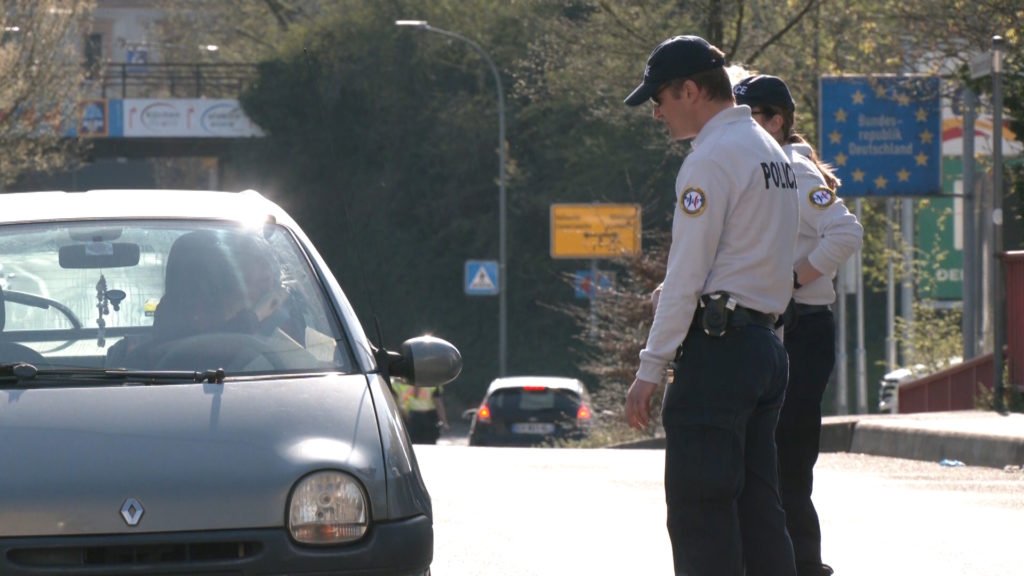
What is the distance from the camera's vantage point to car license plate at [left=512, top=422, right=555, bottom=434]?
24734 millimetres

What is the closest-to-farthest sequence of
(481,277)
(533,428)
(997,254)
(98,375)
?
1. (98,375)
2. (997,254)
3. (533,428)
4. (481,277)

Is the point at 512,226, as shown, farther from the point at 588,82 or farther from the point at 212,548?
the point at 212,548

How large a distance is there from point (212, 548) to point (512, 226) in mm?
43353

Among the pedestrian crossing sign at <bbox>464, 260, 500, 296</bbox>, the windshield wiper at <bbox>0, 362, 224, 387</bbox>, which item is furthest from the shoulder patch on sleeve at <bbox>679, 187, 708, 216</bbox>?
the pedestrian crossing sign at <bbox>464, 260, 500, 296</bbox>

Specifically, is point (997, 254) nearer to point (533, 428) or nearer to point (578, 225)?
point (533, 428)

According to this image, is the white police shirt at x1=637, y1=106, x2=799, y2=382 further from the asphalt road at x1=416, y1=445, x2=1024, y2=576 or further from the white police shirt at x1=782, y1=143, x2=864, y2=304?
the asphalt road at x1=416, y1=445, x2=1024, y2=576

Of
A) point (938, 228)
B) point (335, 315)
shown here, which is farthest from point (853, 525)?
point (938, 228)

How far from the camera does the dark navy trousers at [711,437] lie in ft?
17.1

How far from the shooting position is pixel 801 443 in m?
6.44

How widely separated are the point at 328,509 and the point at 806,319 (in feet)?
7.36

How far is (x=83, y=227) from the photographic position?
240 inches

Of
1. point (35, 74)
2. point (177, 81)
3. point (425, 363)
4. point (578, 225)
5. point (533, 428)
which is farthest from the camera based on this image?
point (177, 81)

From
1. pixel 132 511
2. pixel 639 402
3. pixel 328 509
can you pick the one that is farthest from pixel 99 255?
pixel 639 402

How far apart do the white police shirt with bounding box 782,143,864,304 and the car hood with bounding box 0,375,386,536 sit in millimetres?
1871
